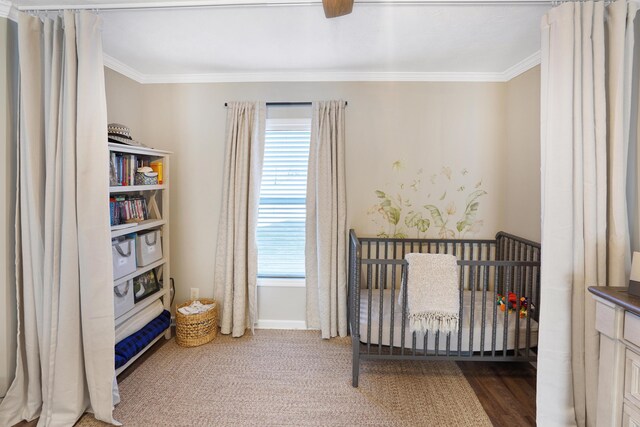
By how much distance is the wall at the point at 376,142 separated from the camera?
9.50 feet

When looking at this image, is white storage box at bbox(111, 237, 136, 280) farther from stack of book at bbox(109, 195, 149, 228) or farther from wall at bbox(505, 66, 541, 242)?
wall at bbox(505, 66, 541, 242)

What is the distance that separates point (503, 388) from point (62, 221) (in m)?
2.74

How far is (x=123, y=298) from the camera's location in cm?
226

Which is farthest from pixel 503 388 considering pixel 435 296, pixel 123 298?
pixel 123 298

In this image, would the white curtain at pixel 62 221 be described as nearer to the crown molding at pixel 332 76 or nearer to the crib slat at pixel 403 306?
the crown molding at pixel 332 76

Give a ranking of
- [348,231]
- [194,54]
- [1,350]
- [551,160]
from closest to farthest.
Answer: [551,160], [1,350], [194,54], [348,231]

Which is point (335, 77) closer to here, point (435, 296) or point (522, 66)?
point (522, 66)

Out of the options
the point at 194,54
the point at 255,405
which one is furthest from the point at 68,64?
the point at 255,405

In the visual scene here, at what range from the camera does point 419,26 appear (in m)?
2.04

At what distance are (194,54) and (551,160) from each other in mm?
2402

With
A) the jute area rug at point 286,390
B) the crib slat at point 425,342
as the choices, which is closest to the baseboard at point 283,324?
the jute area rug at point 286,390

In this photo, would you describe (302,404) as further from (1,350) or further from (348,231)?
(1,350)

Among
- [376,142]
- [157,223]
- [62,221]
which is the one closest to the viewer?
[62,221]

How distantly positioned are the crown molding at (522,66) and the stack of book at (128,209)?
122 inches
